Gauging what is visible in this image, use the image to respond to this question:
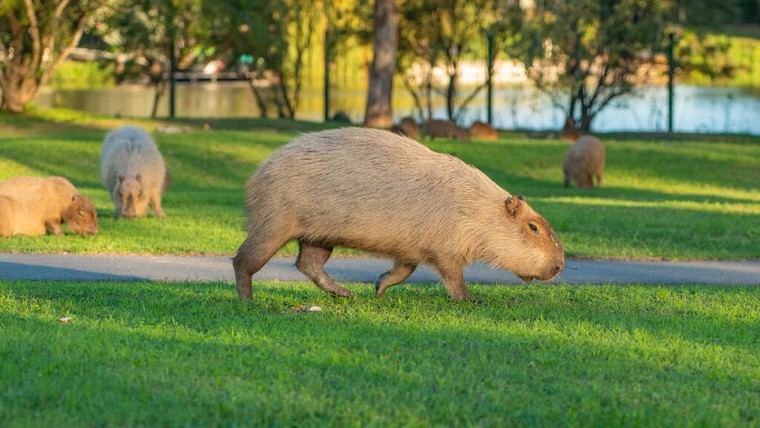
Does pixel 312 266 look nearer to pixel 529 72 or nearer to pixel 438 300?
pixel 438 300

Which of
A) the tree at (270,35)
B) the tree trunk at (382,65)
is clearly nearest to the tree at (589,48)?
the tree trunk at (382,65)

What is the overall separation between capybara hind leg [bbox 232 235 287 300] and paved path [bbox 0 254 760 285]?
6.36 ft

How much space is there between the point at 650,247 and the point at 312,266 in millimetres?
5220

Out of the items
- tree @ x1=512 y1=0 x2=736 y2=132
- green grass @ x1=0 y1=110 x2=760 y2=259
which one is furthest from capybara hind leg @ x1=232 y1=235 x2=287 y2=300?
tree @ x1=512 y1=0 x2=736 y2=132

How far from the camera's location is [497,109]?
42.8m

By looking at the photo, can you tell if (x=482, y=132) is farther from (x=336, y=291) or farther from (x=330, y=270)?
(x=336, y=291)

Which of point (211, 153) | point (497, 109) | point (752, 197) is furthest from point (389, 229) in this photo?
point (497, 109)

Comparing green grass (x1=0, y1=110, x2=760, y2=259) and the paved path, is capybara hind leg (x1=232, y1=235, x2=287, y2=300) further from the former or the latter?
green grass (x1=0, y1=110, x2=760, y2=259)

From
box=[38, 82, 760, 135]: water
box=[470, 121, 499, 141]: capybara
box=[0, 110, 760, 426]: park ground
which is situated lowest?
box=[0, 110, 760, 426]: park ground

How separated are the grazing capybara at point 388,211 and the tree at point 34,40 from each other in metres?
20.2

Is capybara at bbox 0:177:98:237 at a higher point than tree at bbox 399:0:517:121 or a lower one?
lower

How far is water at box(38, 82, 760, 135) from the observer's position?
118 feet

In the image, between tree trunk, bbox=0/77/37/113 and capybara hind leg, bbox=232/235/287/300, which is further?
tree trunk, bbox=0/77/37/113

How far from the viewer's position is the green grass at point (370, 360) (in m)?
5.80
